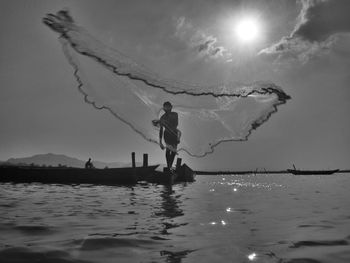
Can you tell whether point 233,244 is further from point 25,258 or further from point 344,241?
point 25,258

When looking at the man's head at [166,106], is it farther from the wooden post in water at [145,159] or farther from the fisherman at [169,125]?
the wooden post in water at [145,159]

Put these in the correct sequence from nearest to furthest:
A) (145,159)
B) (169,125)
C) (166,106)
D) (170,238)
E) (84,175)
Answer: (170,238), (166,106), (169,125), (84,175), (145,159)

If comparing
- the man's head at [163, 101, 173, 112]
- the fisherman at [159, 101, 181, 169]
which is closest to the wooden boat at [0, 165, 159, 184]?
the fisherman at [159, 101, 181, 169]

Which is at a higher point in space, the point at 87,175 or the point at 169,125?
the point at 169,125

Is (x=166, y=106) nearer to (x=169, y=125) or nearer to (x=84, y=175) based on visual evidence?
(x=169, y=125)

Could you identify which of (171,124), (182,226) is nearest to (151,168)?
(171,124)

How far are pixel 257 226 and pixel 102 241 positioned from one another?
4441mm

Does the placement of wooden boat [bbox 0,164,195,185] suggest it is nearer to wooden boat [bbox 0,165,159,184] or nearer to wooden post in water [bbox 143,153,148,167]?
wooden boat [bbox 0,165,159,184]

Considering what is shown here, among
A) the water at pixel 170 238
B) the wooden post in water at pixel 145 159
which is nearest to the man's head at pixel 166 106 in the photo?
the water at pixel 170 238

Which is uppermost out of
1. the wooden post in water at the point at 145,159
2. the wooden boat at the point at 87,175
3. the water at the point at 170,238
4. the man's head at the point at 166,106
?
the man's head at the point at 166,106

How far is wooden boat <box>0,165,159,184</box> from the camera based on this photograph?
110ft

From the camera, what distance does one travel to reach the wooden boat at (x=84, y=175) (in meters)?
33.7

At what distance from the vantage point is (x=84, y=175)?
1341 inches

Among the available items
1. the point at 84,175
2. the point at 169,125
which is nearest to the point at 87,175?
the point at 84,175
